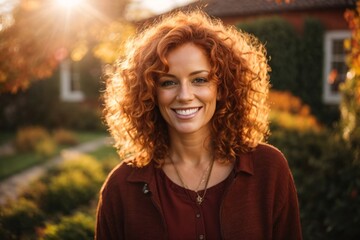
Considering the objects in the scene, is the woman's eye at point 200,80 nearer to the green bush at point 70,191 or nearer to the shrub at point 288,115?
the green bush at point 70,191

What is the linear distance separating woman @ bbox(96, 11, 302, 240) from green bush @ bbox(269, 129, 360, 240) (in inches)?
88.2

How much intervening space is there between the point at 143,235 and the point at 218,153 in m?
0.68

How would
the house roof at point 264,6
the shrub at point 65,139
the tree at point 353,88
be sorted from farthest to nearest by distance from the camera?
the house roof at point 264,6
the shrub at point 65,139
the tree at point 353,88

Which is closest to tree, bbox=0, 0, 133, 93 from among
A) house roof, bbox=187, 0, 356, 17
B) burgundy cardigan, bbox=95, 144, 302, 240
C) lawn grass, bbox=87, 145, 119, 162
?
burgundy cardigan, bbox=95, 144, 302, 240

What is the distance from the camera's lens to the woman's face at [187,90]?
2.30 meters

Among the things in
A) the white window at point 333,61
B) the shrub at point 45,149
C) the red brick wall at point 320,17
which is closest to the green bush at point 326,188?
the shrub at point 45,149

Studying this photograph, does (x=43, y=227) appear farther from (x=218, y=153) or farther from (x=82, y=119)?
(x=82, y=119)

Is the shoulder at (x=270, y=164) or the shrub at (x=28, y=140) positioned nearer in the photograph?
the shoulder at (x=270, y=164)

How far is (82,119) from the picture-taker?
15.0m

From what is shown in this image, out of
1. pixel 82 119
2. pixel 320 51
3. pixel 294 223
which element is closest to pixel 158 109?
pixel 294 223

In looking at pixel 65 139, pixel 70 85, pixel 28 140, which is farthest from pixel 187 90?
pixel 70 85

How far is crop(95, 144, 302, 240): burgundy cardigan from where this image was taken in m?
2.27

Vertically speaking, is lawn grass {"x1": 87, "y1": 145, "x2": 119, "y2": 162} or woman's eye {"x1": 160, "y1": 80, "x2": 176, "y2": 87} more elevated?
woman's eye {"x1": 160, "y1": 80, "x2": 176, "y2": 87}

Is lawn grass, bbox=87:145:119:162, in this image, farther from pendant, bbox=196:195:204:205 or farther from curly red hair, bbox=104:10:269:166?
pendant, bbox=196:195:204:205
